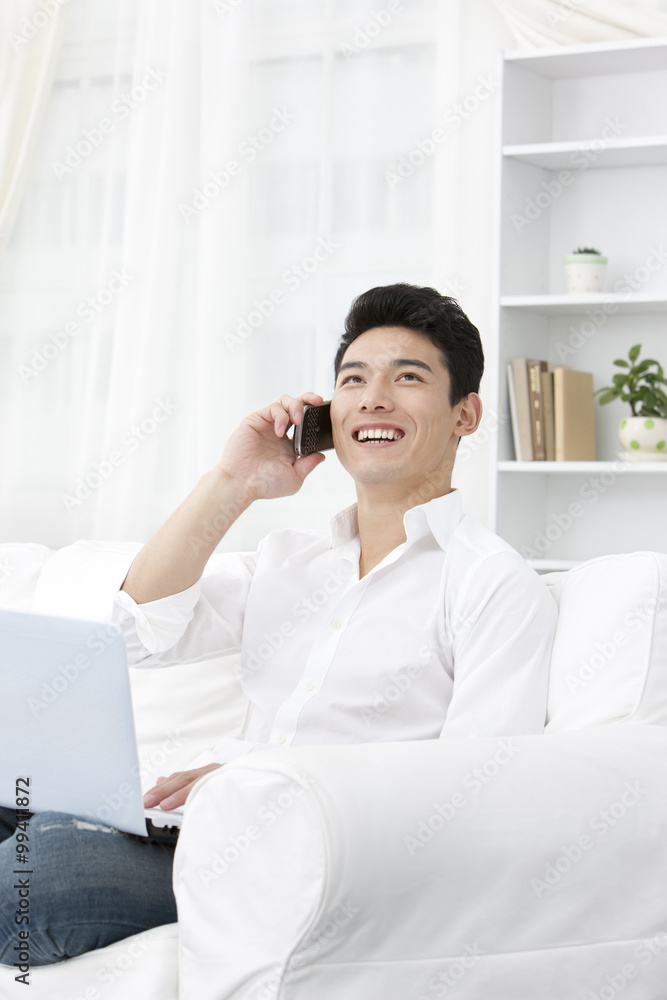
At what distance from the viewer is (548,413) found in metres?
2.60

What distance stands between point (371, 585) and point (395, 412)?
27 centimetres

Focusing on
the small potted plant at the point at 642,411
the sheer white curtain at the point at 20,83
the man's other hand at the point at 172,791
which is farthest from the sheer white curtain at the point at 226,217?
the man's other hand at the point at 172,791

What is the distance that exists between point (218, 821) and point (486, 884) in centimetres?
27

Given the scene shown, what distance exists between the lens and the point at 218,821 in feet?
3.23

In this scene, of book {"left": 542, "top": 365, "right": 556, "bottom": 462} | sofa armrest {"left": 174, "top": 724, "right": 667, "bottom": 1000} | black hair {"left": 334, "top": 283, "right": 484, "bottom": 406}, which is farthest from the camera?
book {"left": 542, "top": 365, "right": 556, "bottom": 462}

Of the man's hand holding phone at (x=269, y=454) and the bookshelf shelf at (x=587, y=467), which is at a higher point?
the man's hand holding phone at (x=269, y=454)

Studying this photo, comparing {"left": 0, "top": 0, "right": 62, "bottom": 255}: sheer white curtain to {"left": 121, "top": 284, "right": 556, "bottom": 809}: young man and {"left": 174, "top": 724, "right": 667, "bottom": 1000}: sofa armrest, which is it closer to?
{"left": 121, "top": 284, "right": 556, "bottom": 809}: young man

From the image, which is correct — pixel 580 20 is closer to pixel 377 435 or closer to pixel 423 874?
pixel 377 435

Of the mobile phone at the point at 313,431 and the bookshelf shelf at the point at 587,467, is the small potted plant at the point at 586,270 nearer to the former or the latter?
the bookshelf shelf at the point at 587,467

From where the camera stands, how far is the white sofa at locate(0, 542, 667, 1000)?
95cm

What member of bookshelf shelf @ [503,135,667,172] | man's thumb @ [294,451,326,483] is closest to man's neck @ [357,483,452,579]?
man's thumb @ [294,451,326,483]

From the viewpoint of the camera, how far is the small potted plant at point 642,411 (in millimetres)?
2527

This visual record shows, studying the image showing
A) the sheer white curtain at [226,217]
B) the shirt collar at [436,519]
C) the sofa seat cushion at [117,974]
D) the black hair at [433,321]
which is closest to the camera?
the sofa seat cushion at [117,974]

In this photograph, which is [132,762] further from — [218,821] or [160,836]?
[160,836]
